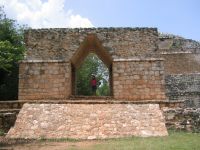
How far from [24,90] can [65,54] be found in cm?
203

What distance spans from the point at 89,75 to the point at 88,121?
824 inches

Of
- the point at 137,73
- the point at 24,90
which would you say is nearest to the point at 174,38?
the point at 137,73

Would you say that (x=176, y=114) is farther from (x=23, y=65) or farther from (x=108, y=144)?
(x=23, y=65)

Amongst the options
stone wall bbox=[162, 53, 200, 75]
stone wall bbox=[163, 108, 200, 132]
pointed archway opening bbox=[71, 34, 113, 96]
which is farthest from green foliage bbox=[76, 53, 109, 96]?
stone wall bbox=[163, 108, 200, 132]

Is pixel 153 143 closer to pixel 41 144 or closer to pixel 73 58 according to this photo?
pixel 41 144

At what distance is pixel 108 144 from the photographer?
8.91 metres

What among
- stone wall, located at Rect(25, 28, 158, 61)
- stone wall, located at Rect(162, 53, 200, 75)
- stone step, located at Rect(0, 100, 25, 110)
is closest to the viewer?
stone step, located at Rect(0, 100, 25, 110)

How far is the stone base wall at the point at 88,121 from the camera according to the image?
412 inches

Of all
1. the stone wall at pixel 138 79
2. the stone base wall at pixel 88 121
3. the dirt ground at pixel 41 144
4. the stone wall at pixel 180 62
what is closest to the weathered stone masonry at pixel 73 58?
the stone wall at pixel 138 79

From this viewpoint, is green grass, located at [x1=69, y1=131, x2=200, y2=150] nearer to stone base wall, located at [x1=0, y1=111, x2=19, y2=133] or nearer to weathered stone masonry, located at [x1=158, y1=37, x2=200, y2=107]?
stone base wall, located at [x1=0, y1=111, x2=19, y2=133]

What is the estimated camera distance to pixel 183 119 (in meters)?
11.8

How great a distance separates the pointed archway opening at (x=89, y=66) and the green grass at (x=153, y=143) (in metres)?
5.64

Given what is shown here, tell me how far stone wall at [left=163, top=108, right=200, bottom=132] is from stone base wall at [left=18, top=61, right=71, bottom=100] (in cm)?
414

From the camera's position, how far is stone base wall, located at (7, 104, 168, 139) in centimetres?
1046
